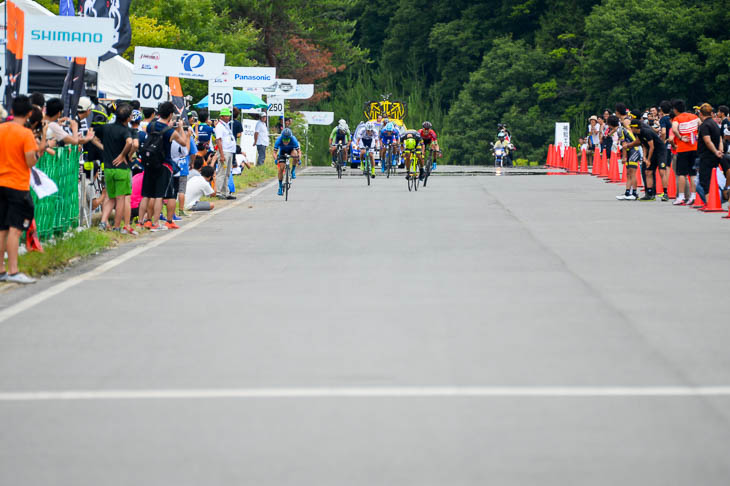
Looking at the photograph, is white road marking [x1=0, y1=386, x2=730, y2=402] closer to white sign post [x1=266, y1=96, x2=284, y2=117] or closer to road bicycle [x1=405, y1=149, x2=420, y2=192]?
road bicycle [x1=405, y1=149, x2=420, y2=192]

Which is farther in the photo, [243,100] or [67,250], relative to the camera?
[243,100]

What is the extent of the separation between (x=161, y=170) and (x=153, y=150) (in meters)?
0.36

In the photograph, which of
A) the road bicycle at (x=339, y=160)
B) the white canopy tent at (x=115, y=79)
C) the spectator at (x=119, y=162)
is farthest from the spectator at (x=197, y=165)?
the road bicycle at (x=339, y=160)

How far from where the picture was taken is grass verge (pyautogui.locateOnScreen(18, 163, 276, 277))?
13.7 metres

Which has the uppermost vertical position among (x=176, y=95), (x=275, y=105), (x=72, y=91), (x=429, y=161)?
(x=275, y=105)

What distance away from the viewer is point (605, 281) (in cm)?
1280

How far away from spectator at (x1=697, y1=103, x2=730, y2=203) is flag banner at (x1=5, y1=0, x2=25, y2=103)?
12534mm

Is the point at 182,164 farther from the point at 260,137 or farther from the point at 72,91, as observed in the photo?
the point at 260,137

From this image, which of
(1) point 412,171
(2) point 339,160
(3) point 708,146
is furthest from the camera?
(2) point 339,160

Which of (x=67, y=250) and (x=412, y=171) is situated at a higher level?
(x=412, y=171)

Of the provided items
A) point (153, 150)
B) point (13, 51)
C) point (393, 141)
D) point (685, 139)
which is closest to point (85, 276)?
point (13, 51)

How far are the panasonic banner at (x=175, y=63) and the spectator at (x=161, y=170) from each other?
560 cm

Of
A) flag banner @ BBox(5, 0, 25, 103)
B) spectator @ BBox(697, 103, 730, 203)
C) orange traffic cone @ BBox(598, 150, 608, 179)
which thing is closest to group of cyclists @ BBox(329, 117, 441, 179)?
orange traffic cone @ BBox(598, 150, 608, 179)

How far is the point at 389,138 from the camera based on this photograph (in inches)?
1591
